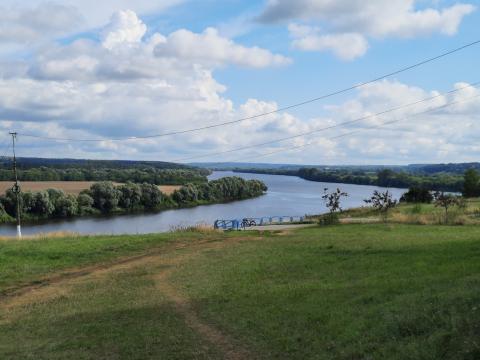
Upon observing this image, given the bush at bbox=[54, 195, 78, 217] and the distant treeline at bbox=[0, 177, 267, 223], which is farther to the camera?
the bush at bbox=[54, 195, 78, 217]

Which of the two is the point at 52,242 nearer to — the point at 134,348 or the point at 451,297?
the point at 134,348

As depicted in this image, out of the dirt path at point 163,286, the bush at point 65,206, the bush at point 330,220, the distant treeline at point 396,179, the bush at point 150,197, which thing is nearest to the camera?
the dirt path at point 163,286

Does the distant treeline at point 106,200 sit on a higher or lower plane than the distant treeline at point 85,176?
lower

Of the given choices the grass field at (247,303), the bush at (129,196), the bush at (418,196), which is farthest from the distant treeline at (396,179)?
the grass field at (247,303)

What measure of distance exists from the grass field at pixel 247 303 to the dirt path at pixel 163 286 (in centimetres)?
4

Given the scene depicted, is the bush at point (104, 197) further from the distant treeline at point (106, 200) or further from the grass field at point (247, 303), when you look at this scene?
the grass field at point (247, 303)

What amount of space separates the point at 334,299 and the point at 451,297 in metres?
2.73

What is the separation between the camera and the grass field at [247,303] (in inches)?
271

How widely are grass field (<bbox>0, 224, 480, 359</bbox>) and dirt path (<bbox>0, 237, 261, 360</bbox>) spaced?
0.13ft

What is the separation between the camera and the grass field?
6883 mm

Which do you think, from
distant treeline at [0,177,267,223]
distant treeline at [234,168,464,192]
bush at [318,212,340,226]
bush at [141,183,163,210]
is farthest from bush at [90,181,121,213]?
distant treeline at [234,168,464,192]

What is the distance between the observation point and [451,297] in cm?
743

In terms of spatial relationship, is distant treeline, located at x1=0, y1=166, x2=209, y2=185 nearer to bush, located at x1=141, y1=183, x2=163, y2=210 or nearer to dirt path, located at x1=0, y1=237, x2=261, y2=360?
bush, located at x1=141, y1=183, x2=163, y2=210

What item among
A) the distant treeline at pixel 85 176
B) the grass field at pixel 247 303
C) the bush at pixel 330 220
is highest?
the distant treeline at pixel 85 176
